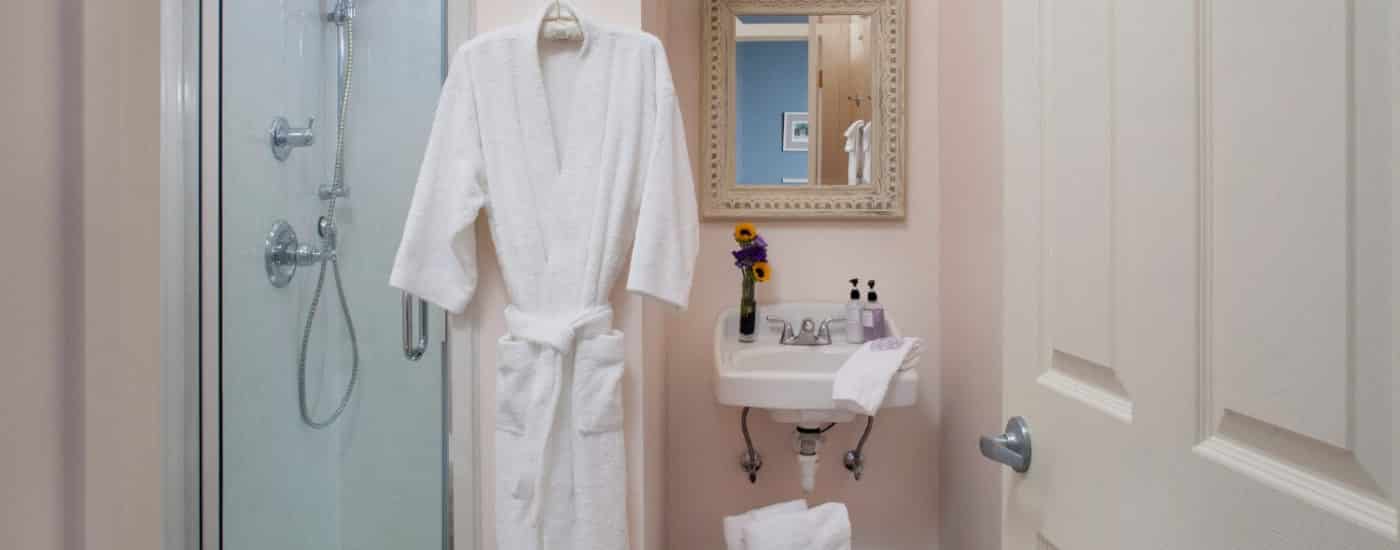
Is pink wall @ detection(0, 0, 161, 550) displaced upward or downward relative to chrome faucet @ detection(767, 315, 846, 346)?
upward

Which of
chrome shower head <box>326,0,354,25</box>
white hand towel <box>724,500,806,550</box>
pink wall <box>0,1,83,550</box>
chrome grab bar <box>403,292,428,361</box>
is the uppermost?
chrome shower head <box>326,0,354,25</box>

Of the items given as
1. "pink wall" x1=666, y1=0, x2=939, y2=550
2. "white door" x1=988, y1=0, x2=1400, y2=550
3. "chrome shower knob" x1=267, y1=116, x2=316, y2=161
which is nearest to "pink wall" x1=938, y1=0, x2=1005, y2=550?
"pink wall" x1=666, y1=0, x2=939, y2=550

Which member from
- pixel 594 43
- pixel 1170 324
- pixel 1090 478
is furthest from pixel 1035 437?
pixel 594 43

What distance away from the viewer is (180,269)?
1082 millimetres

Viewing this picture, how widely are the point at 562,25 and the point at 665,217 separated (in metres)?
0.46

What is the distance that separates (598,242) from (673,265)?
0.16 metres

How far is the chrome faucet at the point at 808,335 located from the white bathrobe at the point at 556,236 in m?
0.61

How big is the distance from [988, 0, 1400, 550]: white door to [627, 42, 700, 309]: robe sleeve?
2.37 feet

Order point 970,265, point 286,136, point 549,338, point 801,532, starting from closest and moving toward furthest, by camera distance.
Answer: point 549,338, point 286,136, point 801,532, point 970,265

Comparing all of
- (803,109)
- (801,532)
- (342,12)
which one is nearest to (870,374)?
(801,532)

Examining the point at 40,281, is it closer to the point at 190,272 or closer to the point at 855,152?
the point at 190,272

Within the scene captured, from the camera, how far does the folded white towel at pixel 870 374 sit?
158 centimetres

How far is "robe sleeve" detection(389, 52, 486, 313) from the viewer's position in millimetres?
1389

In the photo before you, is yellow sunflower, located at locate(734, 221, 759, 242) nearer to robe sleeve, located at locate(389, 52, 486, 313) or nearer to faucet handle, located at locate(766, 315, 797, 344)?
faucet handle, located at locate(766, 315, 797, 344)
